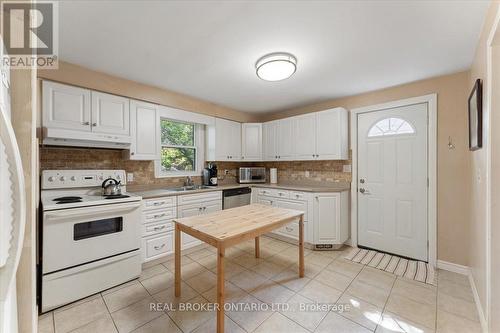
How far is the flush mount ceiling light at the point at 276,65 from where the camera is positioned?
200cm

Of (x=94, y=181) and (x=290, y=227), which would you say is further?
(x=290, y=227)

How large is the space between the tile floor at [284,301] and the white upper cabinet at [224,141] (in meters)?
1.85

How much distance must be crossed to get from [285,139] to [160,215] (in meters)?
2.42

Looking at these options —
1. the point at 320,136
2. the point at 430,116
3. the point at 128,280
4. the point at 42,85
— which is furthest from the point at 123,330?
the point at 430,116

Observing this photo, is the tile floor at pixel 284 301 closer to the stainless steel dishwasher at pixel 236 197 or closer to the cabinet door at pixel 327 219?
the cabinet door at pixel 327 219

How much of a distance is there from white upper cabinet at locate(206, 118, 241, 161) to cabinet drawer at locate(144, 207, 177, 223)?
128cm

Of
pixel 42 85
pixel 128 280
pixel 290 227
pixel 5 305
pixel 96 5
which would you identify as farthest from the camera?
pixel 290 227

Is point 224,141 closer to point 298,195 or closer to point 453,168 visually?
point 298,195

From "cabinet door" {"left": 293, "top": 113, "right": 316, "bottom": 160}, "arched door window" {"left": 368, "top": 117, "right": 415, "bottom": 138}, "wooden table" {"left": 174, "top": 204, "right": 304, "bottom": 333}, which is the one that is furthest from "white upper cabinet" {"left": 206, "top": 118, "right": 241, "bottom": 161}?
"arched door window" {"left": 368, "top": 117, "right": 415, "bottom": 138}

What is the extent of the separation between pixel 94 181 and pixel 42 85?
3.51 feet

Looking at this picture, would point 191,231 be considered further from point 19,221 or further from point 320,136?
point 320,136

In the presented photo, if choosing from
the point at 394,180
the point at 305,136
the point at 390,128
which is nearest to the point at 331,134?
the point at 305,136

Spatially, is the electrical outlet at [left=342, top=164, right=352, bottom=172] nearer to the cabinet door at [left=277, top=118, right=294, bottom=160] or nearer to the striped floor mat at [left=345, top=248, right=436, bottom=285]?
the cabinet door at [left=277, top=118, right=294, bottom=160]

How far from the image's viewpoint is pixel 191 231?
1.77 metres
